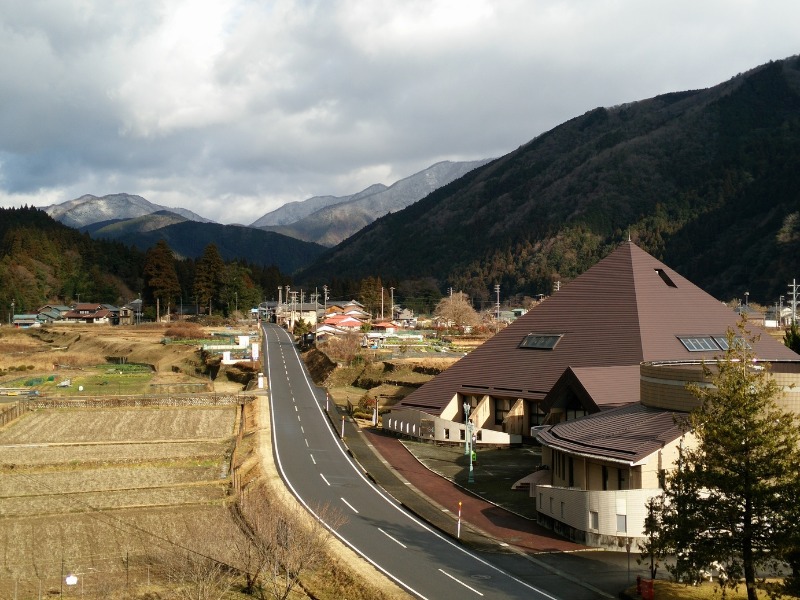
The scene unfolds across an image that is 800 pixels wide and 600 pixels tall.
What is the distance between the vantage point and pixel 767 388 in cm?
1898

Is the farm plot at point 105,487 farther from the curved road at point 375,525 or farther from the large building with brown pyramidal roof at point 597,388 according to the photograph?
the large building with brown pyramidal roof at point 597,388

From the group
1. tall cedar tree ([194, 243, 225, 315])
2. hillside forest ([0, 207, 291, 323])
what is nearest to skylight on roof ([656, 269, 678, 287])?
hillside forest ([0, 207, 291, 323])

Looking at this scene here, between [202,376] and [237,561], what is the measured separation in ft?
192

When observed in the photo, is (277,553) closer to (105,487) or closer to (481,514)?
(481,514)

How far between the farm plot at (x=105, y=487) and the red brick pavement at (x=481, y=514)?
8795 millimetres

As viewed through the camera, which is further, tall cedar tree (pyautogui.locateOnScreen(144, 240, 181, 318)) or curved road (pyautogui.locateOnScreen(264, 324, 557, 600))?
tall cedar tree (pyautogui.locateOnScreen(144, 240, 181, 318))

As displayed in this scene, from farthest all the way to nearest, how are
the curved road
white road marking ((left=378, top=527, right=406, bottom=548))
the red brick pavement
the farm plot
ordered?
the red brick pavement
white road marking ((left=378, top=527, right=406, bottom=548))
the farm plot
the curved road

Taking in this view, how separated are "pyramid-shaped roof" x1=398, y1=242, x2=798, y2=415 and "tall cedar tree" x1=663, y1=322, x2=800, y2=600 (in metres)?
22.2

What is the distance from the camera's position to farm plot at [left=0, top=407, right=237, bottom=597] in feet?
84.9

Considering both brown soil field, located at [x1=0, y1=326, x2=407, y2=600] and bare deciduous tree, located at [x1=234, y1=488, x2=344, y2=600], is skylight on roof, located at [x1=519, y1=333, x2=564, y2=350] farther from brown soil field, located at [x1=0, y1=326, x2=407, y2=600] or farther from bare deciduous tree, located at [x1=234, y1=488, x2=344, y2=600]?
bare deciduous tree, located at [x1=234, y1=488, x2=344, y2=600]

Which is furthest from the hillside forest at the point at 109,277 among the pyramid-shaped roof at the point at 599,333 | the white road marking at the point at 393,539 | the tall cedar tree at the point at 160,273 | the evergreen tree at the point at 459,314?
the white road marking at the point at 393,539

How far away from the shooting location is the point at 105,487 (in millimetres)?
34469

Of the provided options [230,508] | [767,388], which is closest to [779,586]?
[767,388]

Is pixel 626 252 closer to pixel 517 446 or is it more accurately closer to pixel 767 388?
pixel 517 446
